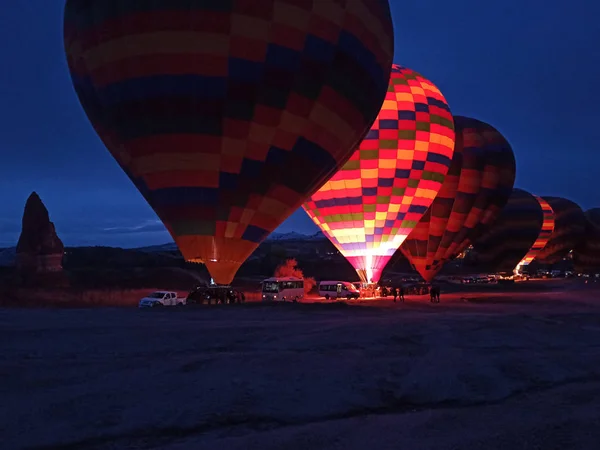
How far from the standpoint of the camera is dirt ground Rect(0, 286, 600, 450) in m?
6.08

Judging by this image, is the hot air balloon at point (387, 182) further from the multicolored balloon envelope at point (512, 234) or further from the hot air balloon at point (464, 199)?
the multicolored balloon envelope at point (512, 234)

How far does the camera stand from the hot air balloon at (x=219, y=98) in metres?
16.6

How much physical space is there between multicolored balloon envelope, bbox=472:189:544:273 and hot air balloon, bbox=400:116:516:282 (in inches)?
551

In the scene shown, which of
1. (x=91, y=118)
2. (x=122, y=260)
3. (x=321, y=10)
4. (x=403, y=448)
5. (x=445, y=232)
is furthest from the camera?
(x=122, y=260)

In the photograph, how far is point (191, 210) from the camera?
1791cm

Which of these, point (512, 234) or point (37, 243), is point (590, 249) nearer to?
point (512, 234)

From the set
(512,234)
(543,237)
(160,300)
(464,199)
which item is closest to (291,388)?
(160,300)

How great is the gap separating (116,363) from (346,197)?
23.0m

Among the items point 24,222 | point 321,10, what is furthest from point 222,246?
point 24,222

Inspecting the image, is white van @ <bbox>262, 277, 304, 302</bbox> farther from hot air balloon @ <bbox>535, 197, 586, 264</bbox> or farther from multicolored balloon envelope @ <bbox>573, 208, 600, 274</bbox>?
multicolored balloon envelope @ <bbox>573, 208, 600, 274</bbox>

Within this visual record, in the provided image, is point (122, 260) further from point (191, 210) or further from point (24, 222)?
point (191, 210)

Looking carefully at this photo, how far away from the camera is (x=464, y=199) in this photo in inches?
1571

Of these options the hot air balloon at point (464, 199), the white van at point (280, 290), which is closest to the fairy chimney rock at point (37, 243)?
the white van at point (280, 290)

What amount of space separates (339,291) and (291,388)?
25.6 m
